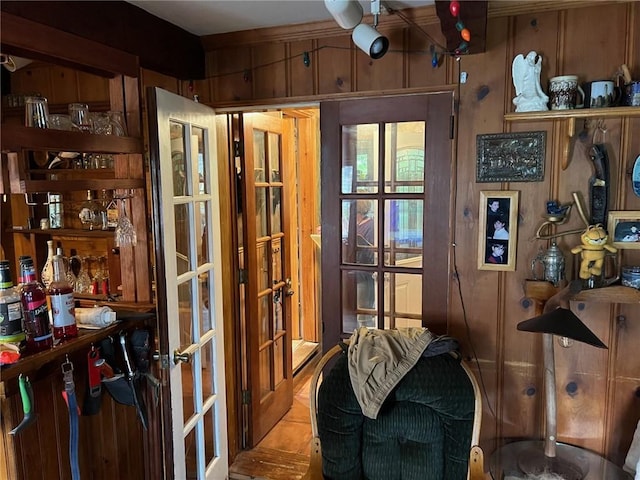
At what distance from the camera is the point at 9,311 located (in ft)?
4.90

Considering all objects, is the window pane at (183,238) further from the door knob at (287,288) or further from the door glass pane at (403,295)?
the door knob at (287,288)

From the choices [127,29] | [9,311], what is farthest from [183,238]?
[127,29]

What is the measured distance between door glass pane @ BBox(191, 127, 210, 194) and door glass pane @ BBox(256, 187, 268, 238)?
0.63 m

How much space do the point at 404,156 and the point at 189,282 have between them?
1123 mm

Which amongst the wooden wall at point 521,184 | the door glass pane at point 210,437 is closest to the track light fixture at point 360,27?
the wooden wall at point 521,184

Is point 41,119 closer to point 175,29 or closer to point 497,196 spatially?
point 175,29

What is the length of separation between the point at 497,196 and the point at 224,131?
140cm

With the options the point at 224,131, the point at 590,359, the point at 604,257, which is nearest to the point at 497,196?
the point at 604,257

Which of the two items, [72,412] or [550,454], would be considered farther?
[550,454]

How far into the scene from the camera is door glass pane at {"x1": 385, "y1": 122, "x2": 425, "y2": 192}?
84.4 inches

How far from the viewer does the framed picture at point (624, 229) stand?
6.07 ft

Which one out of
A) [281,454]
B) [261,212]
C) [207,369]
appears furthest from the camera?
[261,212]

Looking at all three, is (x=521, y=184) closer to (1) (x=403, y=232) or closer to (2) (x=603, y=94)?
(2) (x=603, y=94)

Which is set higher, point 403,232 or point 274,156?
point 274,156
